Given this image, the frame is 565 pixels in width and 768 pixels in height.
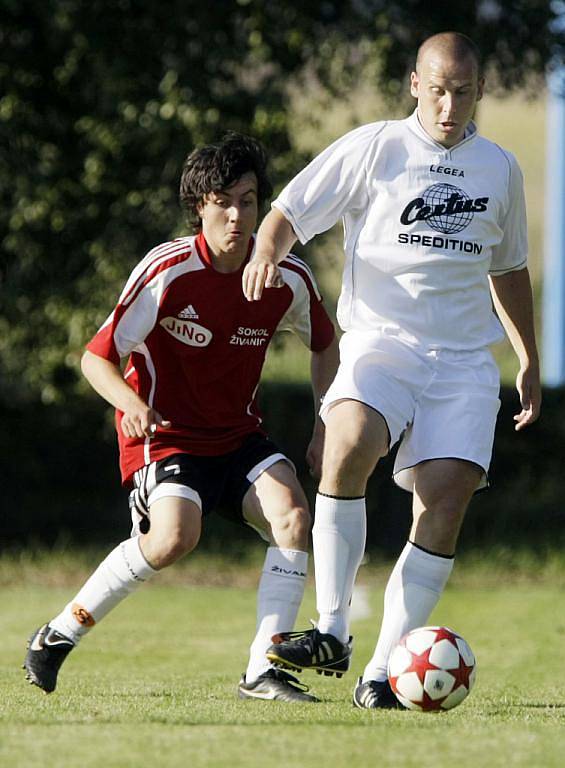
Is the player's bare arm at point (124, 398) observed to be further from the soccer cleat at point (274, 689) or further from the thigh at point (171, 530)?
the soccer cleat at point (274, 689)

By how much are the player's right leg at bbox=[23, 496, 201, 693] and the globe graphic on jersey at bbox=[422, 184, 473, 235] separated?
150cm

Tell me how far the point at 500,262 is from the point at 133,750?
259 cm

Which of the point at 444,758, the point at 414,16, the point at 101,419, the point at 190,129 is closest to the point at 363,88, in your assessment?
the point at 414,16

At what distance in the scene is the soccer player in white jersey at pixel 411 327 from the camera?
5207 mm

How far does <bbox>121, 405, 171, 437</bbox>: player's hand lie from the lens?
17.7 feet

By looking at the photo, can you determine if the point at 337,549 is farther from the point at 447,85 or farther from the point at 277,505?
the point at 447,85

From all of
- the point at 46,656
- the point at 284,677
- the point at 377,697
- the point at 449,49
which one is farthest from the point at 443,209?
the point at 46,656

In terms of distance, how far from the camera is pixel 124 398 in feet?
18.2

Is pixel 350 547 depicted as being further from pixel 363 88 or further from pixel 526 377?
pixel 363 88

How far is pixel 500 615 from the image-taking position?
1027 cm

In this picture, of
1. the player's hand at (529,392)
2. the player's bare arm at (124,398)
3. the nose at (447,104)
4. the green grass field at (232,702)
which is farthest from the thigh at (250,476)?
the nose at (447,104)

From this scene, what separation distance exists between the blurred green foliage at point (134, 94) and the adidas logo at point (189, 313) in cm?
567

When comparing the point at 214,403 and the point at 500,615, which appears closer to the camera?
the point at 214,403

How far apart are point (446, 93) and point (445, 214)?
449 mm
